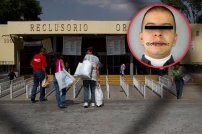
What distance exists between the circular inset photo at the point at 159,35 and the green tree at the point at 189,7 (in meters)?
0.02

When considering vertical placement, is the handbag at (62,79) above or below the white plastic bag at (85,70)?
below

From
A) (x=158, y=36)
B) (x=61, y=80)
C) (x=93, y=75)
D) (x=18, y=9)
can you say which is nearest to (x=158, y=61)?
(x=158, y=36)

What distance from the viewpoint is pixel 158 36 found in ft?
3.42

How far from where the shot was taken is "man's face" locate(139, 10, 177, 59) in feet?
3.34

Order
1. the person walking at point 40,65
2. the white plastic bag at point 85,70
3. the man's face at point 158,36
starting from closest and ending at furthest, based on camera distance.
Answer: the man's face at point 158,36 → the white plastic bag at point 85,70 → the person walking at point 40,65

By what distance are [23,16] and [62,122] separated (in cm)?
642

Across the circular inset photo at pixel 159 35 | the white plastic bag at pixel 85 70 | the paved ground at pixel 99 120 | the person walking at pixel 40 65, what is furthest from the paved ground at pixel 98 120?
the circular inset photo at pixel 159 35

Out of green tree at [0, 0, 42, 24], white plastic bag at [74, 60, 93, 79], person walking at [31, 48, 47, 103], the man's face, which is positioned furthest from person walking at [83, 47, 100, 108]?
the man's face

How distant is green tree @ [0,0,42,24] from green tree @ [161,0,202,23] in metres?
0.32

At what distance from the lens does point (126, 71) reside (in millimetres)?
30062

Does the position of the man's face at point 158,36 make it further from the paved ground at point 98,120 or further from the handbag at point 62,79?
the handbag at point 62,79

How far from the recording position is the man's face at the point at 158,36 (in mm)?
1020

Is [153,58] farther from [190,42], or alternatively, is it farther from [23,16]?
[23,16]

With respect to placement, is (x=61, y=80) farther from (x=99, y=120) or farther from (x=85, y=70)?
(x=99, y=120)
